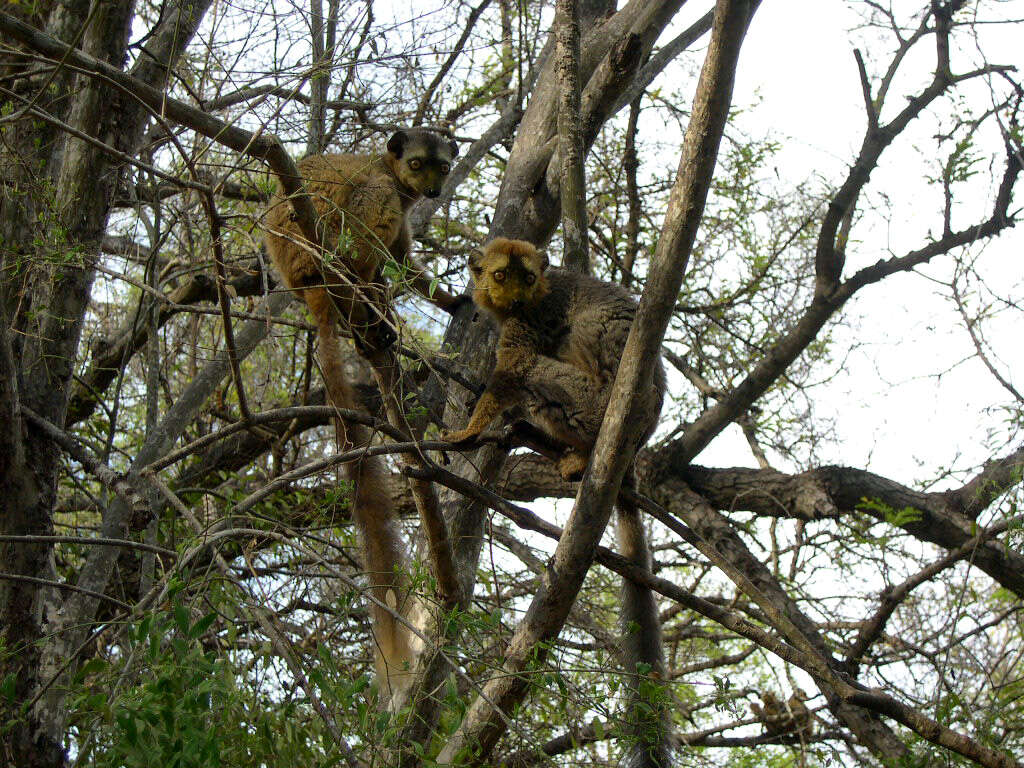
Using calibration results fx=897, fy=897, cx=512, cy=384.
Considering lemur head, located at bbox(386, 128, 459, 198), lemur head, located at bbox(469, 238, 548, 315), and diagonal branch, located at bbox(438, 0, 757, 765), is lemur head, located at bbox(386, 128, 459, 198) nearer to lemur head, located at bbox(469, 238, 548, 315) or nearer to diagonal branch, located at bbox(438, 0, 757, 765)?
lemur head, located at bbox(469, 238, 548, 315)

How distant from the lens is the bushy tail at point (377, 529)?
187 inches

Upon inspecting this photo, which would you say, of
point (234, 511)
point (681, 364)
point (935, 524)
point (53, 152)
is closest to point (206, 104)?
point (53, 152)

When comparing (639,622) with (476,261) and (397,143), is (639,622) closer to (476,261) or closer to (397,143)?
(476,261)

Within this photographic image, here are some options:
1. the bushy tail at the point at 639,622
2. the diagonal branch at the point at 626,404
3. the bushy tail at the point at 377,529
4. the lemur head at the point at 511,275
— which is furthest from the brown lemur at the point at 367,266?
the bushy tail at the point at 639,622

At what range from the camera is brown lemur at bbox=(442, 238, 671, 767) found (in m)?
5.59

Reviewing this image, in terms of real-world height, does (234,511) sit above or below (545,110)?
below

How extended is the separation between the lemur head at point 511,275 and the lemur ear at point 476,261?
3 centimetres

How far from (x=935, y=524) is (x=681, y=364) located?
2.80 meters

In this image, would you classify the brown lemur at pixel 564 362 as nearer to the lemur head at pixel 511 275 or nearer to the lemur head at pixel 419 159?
the lemur head at pixel 511 275

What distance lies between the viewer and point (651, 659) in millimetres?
5469

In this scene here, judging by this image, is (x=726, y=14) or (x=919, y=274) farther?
(x=919, y=274)

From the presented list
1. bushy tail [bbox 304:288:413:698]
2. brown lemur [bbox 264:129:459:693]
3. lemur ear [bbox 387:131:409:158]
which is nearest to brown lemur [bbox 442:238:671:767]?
bushy tail [bbox 304:288:413:698]

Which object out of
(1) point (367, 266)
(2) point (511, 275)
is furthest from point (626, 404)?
(1) point (367, 266)

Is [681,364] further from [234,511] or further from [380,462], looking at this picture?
[234,511]
